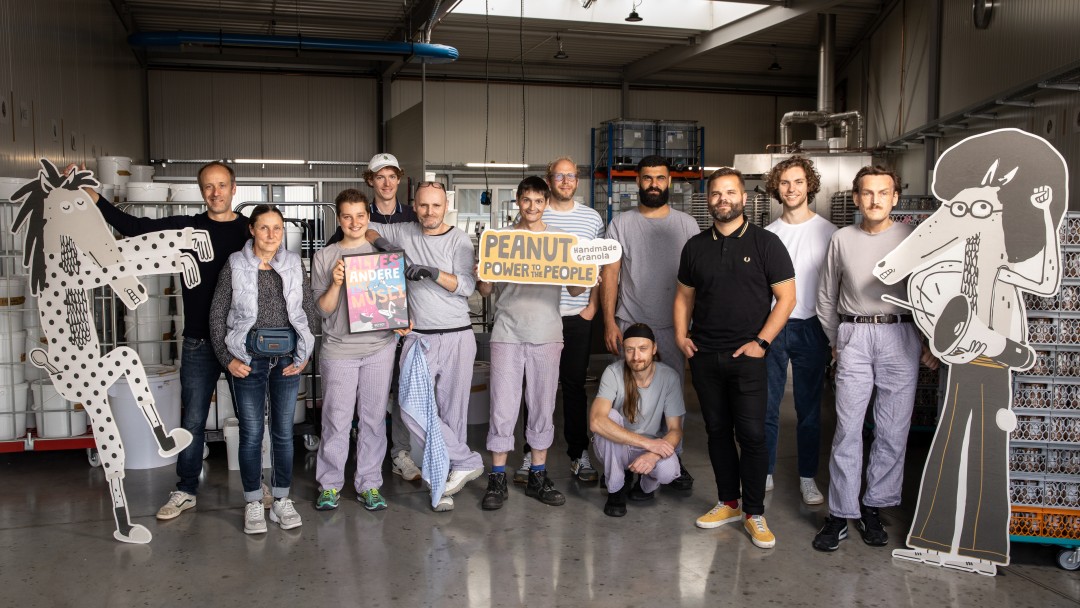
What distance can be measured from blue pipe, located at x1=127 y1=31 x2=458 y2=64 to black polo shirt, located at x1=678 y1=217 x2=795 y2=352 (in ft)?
32.2

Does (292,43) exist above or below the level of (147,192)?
above

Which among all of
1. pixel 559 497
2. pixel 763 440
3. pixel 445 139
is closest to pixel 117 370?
pixel 559 497

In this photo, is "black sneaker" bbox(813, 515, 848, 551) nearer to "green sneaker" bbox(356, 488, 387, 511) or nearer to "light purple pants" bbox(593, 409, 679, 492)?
"light purple pants" bbox(593, 409, 679, 492)

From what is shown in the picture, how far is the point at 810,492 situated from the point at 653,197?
5.74ft

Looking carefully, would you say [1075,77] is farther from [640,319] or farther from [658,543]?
[658,543]

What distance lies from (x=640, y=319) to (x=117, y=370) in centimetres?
254

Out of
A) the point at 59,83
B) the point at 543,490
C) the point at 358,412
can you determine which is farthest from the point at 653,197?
the point at 59,83

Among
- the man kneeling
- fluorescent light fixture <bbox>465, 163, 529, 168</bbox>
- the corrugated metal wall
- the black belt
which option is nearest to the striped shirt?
the man kneeling

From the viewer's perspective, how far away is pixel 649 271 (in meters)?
4.50

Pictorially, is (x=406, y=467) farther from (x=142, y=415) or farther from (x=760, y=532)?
(x=760, y=532)

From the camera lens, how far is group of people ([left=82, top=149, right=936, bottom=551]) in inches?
150

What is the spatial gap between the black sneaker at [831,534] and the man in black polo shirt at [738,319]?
20 cm

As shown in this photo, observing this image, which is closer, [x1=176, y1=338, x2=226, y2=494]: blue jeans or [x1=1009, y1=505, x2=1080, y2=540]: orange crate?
[x1=1009, y1=505, x2=1080, y2=540]: orange crate

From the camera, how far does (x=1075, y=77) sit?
6484 mm
